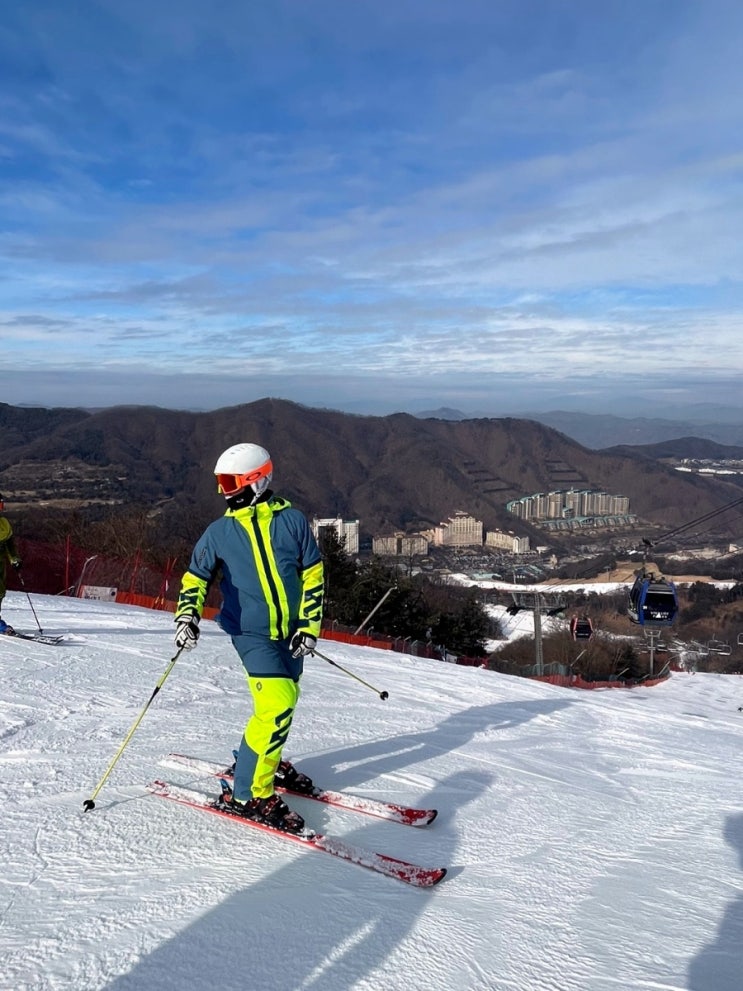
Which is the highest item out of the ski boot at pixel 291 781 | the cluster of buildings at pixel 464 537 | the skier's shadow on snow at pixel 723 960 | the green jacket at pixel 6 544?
the green jacket at pixel 6 544

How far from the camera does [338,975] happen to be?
252 centimetres

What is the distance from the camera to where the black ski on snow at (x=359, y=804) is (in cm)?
399

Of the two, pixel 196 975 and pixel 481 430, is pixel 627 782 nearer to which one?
pixel 196 975

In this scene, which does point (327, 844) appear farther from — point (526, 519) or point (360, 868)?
point (526, 519)

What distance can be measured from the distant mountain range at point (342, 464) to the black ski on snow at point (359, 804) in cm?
4504

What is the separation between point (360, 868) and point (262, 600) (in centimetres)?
130

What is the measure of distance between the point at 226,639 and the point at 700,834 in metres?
7.27

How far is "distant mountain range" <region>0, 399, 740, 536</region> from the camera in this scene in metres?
78.7

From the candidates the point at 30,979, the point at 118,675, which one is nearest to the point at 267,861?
the point at 30,979

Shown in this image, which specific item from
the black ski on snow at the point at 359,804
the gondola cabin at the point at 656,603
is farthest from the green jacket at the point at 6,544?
the gondola cabin at the point at 656,603

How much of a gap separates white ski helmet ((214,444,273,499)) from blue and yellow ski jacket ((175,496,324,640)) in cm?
10

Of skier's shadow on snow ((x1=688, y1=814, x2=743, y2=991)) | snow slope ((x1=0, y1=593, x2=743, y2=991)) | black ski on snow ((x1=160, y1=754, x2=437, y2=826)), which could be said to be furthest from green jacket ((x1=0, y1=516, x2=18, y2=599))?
skier's shadow on snow ((x1=688, y1=814, x2=743, y2=991))

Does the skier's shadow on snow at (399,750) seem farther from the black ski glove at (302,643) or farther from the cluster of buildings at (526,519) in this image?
the cluster of buildings at (526,519)

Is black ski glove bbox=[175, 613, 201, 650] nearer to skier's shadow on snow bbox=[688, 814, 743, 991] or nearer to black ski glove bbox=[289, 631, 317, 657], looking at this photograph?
black ski glove bbox=[289, 631, 317, 657]
